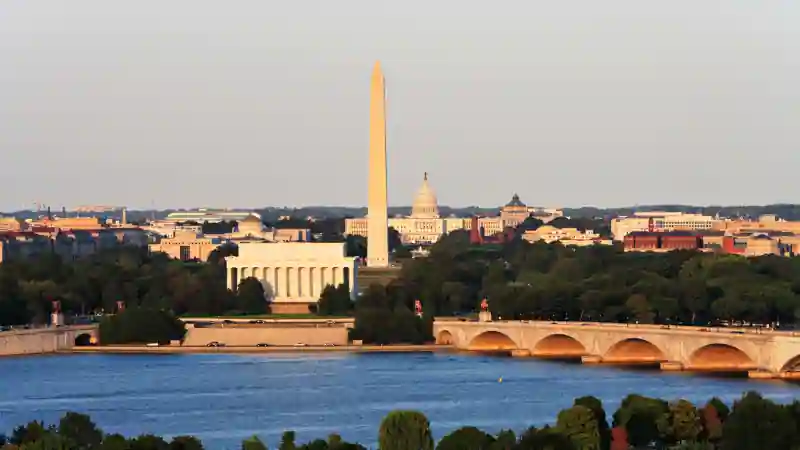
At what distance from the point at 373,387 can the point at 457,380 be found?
10.1 ft

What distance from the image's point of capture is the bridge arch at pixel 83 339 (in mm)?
85062

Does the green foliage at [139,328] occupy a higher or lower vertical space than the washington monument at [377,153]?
lower

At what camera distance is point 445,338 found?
84875mm

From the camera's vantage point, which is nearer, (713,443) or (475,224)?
(713,443)

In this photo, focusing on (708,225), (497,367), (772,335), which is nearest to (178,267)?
(497,367)

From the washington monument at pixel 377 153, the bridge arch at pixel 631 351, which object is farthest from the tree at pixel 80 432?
the washington monument at pixel 377 153

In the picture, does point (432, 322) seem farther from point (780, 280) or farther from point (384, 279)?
point (384, 279)

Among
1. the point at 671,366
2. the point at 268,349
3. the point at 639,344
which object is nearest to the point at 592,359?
the point at 639,344

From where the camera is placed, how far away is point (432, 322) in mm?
86188

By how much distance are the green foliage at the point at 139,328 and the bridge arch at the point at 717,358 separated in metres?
20.5

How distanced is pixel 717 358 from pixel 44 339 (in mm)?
22881

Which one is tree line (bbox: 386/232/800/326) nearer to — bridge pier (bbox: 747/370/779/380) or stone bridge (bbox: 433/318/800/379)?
stone bridge (bbox: 433/318/800/379)

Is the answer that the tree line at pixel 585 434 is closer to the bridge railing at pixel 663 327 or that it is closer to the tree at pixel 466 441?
the tree at pixel 466 441

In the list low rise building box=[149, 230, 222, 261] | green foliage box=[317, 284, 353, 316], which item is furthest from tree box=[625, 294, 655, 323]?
low rise building box=[149, 230, 222, 261]
